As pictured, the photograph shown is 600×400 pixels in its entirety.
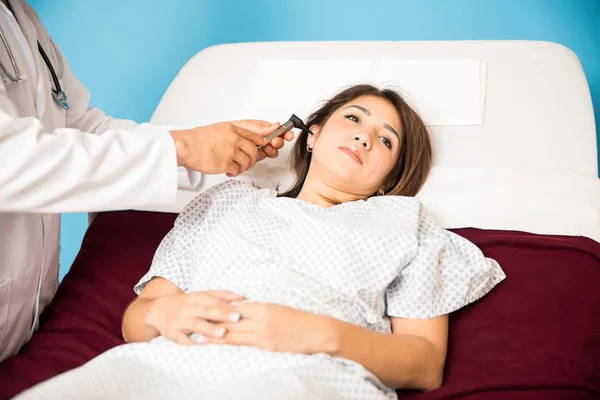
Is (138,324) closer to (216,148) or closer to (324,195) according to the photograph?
(216,148)

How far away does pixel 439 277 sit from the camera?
1.37 m

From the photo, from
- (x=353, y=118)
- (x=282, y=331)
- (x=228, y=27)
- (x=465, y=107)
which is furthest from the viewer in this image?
(x=228, y=27)

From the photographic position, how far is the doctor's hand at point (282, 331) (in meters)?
1.19

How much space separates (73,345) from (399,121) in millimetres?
890

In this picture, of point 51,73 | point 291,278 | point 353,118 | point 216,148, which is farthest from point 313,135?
point 51,73

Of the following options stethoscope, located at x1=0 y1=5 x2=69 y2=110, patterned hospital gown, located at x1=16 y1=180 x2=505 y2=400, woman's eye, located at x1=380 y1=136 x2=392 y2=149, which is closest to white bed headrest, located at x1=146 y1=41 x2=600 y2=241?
woman's eye, located at x1=380 y1=136 x2=392 y2=149

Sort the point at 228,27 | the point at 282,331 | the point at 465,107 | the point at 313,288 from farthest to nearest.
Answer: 1. the point at 228,27
2. the point at 465,107
3. the point at 313,288
4. the point at 282,331

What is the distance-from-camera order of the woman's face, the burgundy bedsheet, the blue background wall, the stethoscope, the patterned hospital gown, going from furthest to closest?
1. the blue background wall
2. the woman's face
3. the stethoscope
4. the burgundy bedsheet
5. the patterned hospital gown

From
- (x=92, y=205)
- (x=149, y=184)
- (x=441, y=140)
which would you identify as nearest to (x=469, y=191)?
(x=441, y=140)

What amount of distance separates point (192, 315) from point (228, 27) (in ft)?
7.46

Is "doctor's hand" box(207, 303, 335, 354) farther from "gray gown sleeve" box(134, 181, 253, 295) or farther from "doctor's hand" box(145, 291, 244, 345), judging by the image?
"gray gown sleeve" box(134, 181, 253, 295)

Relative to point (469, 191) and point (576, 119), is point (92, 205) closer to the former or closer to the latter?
point (469, 191)

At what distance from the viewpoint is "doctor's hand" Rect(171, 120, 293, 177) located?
4.58ft

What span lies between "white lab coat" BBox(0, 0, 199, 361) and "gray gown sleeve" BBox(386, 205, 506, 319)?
1.57 feet
